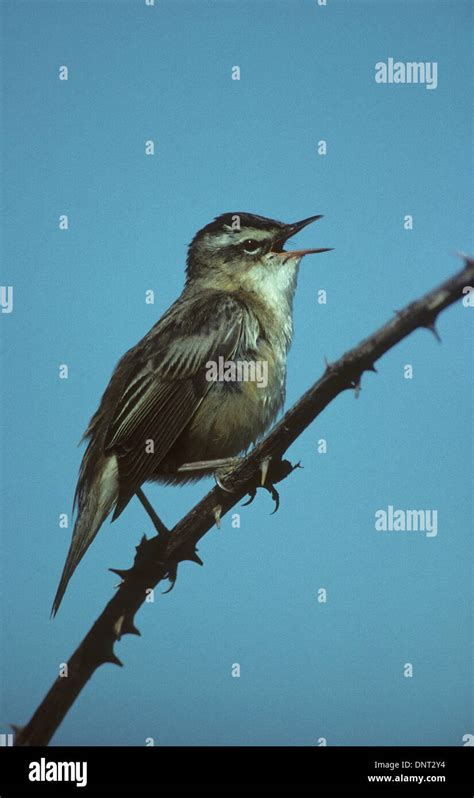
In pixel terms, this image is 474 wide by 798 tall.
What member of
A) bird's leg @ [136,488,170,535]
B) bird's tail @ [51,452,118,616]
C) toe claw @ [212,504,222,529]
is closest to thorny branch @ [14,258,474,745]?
toe claw @ [212,504,222,529]

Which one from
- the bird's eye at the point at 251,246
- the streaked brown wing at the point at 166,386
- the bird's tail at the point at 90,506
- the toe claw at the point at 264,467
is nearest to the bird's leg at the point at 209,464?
the streaked brown wing at the point at 166,386

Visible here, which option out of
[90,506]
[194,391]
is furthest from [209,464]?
[90,506]

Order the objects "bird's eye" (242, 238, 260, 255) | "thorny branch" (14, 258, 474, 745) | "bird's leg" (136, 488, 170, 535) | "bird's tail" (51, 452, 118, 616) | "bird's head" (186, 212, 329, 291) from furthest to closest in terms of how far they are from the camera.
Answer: "bird's eye" (242, 238, 260, 255) → "bird's head" (186, 212, 329, 291) → "bird's leg" (136, 488, 170, 535) → "bird's tail" (51, 452, 118, 616) → "thorny branch" (14, 258, 474, 745)

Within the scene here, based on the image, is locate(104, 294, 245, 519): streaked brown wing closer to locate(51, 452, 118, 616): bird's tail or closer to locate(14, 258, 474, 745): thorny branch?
locate(51, 452, 118, 616): bird's tail
